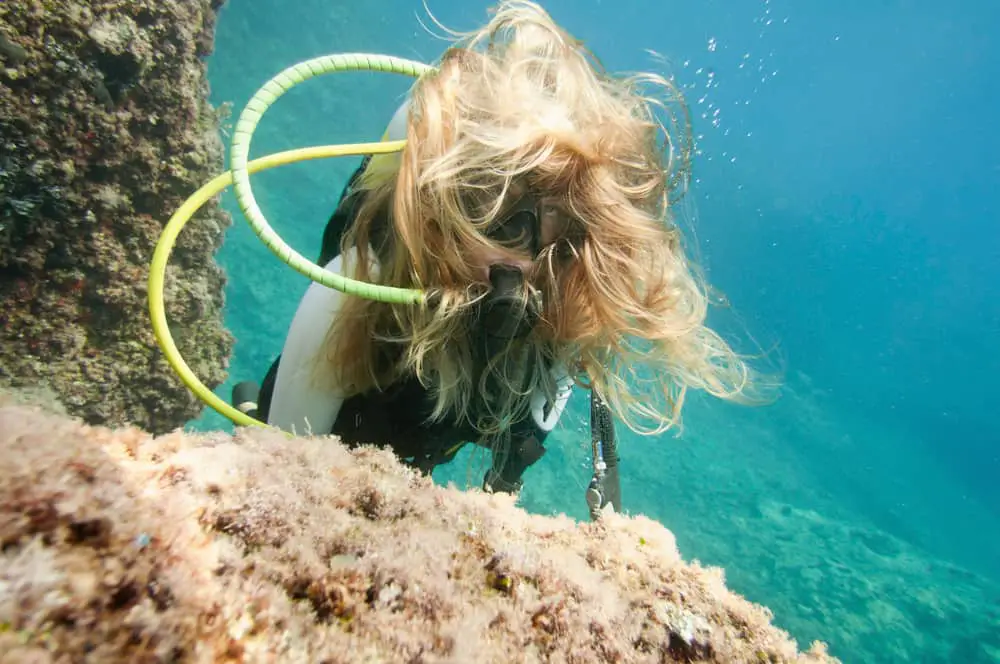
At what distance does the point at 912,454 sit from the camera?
2853 centimetres

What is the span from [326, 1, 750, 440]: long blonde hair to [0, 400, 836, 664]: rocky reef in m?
0.85

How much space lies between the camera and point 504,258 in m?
1.65

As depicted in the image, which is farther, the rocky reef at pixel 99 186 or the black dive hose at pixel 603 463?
the rocky reef at pixel 99 186

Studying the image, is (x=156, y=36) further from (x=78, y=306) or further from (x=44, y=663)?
(x=44, y=663)

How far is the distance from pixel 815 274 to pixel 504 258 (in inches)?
1913

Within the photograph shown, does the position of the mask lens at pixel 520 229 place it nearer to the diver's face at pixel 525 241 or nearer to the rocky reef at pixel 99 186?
the diver's face at pixel 525 241

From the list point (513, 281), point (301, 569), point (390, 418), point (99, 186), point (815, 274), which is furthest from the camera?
point (815, 274)

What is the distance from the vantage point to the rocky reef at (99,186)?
7.46 ft

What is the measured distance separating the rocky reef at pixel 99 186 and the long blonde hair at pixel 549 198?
68.6 inches

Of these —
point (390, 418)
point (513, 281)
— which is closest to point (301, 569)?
point (513, 281)

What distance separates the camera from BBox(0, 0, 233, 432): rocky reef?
2.27 meters

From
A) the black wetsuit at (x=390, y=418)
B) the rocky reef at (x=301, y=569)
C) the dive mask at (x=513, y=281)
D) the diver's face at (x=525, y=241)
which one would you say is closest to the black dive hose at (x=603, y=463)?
the black wetsuit at (x=390, y=418)

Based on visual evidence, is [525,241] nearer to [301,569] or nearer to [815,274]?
[301,569]

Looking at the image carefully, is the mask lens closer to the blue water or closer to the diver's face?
the diver's face
